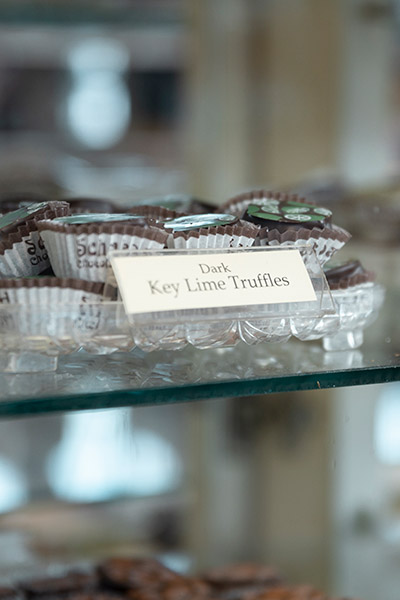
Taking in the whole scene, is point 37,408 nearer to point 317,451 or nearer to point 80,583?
point 80,583

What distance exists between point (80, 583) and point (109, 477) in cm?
23

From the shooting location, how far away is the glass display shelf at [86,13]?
1.39m

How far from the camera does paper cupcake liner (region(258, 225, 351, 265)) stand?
1.95 feet

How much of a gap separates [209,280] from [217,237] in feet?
0.18

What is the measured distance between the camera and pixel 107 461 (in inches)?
36.8

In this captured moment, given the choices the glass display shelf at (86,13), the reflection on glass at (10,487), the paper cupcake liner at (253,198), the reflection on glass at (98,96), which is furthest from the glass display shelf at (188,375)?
the reflection on glass at (98,96)

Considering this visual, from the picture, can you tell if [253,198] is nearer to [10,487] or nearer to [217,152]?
[10,487]

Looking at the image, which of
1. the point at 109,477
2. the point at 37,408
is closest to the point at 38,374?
the point at 37,408

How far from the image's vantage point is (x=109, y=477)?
1028 millimetres

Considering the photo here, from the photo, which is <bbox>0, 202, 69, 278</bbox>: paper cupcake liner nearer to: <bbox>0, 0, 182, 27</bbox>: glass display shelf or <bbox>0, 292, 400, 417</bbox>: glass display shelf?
<bbox>0, 292, 400, 417</bbox>: glass display shelf

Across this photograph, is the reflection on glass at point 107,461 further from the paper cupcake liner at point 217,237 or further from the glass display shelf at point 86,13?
the glass display shelf at point 86,13

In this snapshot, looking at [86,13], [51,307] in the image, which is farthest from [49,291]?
[86,13]

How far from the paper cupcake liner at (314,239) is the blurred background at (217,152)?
62cm

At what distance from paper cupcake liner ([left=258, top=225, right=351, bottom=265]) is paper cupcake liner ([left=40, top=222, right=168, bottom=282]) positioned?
3.6 inches
